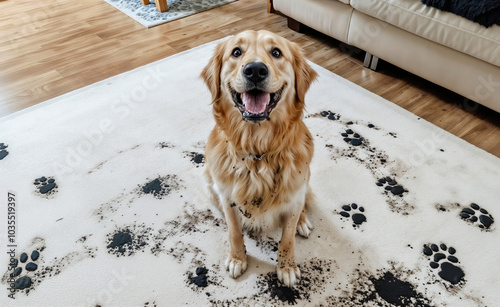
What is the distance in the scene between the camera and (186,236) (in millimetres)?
1621

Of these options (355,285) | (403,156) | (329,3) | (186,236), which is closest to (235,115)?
(186,236)

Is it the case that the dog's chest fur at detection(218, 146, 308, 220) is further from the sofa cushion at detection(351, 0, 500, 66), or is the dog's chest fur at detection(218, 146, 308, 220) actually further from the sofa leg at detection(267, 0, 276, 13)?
the sofa leg at detection(267, 0, 276, 13)

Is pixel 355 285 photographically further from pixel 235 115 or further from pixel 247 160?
pixel 235 115

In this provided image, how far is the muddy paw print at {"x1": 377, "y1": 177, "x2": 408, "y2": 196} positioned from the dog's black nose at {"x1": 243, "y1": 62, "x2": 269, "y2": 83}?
0.99 m

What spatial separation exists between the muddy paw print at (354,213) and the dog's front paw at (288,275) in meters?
0.39

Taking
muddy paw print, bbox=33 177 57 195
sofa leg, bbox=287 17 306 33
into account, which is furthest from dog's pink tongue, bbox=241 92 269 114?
sofa leg, bbox=287 17 306 33

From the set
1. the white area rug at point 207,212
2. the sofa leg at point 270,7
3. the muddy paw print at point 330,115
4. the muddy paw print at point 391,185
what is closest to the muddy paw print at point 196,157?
the white area rug at point 207,212

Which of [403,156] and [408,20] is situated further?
[408,20]

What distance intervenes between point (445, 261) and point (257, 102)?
104 cm

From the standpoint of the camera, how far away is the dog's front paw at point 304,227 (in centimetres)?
157

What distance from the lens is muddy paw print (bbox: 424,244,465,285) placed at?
144 centimetres

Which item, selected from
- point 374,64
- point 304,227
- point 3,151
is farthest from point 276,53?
point 3,151

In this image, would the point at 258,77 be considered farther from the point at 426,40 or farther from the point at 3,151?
the point at 3,151

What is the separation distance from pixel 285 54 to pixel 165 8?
265cm
